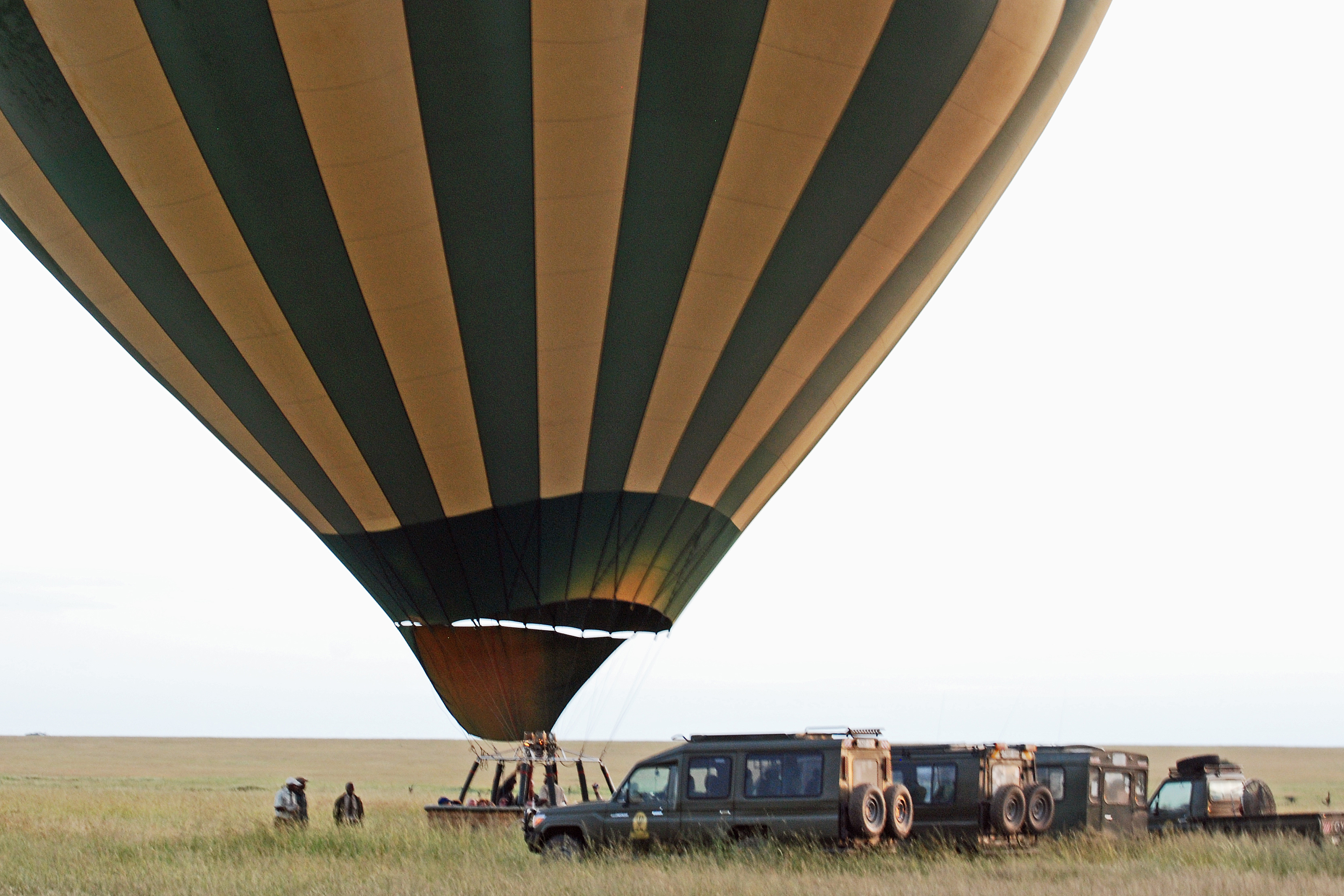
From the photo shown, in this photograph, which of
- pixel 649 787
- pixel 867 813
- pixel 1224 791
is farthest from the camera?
pixel 1224 791

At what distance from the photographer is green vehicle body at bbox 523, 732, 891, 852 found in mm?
13023

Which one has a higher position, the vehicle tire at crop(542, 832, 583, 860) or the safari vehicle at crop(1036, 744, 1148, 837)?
the safari vehicle at crop(1036, 744, 1148, 837)

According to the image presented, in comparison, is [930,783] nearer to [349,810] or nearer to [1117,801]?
[1117,801]

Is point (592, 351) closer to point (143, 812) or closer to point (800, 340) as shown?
point (800, 340)

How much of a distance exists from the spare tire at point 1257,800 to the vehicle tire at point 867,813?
775 centimetres

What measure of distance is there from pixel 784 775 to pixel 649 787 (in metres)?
1.69

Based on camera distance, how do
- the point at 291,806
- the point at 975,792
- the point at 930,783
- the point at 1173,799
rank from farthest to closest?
the point at 291,806, the point at 1173,799, the point at 930,783, the point at 975,792

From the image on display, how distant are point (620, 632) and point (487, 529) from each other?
2.98m

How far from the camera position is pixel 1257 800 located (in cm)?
1831

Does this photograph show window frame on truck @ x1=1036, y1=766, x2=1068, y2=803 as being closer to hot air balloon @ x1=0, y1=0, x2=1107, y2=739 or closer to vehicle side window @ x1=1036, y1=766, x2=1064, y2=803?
vehicle side window @ x1=1036, y1=766, x2=1064, y2=803

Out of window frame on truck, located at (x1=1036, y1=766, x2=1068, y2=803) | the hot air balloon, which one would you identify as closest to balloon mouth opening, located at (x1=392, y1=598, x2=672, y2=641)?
the hot air balloon

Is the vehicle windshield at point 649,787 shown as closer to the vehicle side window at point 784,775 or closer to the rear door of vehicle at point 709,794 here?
the rear door of vehicle at point 709,794

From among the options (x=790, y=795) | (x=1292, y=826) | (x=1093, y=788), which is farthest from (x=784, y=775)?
(x=1292, y=826)

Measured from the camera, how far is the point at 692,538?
19.8 m
